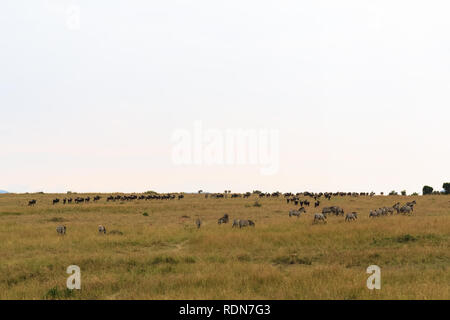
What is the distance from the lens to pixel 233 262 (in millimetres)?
15234

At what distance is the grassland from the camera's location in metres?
11.4

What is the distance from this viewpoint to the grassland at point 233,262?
448 inches

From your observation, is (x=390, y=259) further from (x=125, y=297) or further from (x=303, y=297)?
(x=125, y=297)

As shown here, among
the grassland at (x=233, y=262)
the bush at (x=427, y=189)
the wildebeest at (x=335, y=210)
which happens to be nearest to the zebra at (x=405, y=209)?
the wildebeest at (x=335, y=210)

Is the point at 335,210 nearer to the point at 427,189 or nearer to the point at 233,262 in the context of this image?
the point at 233,262

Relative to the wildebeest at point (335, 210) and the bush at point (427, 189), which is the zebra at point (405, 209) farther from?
the bush at point (427, 189)

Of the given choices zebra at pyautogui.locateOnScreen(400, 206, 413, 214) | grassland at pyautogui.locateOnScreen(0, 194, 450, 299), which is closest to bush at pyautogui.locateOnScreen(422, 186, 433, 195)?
zebra at pyautogui.locateOnScreen(400, 206, 413, 214)

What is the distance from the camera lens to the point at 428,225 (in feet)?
74.0

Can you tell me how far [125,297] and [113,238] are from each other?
37.6 feet

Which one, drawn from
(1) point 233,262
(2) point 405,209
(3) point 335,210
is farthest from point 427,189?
(1) point 233,262

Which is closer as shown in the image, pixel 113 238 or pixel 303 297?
pixel 303 297
